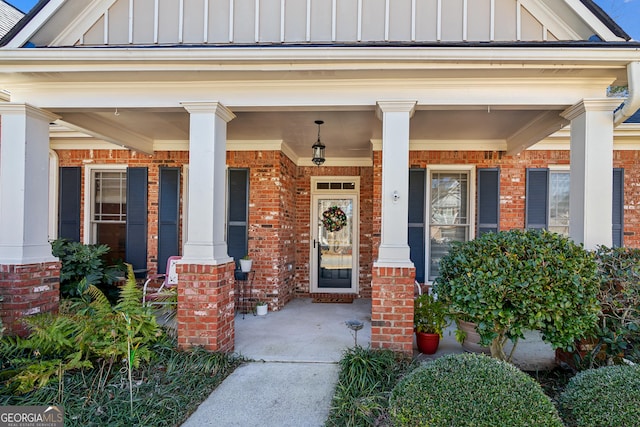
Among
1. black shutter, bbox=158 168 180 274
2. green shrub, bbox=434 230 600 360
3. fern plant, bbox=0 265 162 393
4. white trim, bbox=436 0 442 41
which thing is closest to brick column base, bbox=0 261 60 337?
fern plant, bbox=0 265 162 393

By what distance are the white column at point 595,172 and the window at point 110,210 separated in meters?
6.75

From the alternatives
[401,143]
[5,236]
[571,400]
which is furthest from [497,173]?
[5,236]

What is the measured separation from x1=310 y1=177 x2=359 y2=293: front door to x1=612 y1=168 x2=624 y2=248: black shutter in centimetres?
434

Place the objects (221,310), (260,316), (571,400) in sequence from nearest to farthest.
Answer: (571,400) < (221,310) < (260,316)

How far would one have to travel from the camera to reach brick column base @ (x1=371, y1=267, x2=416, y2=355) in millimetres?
3641

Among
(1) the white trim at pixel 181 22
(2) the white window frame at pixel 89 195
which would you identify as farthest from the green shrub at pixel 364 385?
(2) the white window frame at pixel 89 195

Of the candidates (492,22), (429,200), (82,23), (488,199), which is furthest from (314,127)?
(488,199)

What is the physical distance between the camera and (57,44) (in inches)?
164

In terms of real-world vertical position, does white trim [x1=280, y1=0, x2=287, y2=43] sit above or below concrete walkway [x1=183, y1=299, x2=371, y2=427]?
above

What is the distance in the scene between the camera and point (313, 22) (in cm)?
404

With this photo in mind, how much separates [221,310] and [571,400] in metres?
3.13

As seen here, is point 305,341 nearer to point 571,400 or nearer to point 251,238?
point 251,238

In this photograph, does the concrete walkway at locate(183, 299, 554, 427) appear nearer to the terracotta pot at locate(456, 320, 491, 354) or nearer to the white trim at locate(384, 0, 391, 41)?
the terracotta pot at locate(456, 320, 491, 354)

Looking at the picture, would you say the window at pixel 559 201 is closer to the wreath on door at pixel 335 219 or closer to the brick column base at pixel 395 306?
the wreath on door at pixel 335 219
